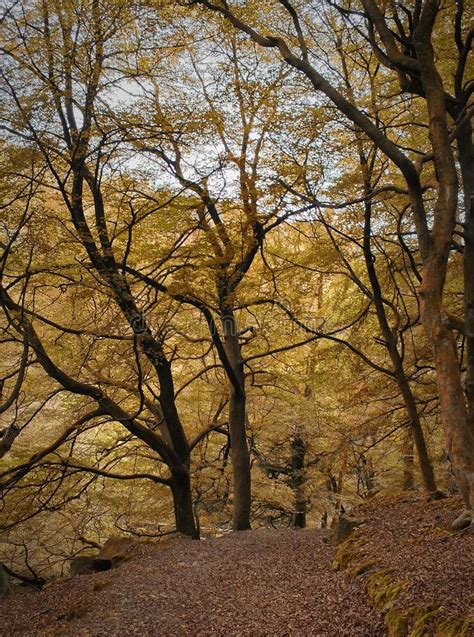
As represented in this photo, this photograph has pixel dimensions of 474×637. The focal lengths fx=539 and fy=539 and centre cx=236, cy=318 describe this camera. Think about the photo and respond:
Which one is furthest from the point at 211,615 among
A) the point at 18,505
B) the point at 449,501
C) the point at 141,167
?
the point at 141,167

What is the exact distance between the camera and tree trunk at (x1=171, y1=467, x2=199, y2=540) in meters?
11.7

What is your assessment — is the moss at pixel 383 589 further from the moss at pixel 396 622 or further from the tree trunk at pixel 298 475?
the tree trunk at pixel 298 475

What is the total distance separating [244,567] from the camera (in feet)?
24.3

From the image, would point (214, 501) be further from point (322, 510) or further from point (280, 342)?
point (280, 342)

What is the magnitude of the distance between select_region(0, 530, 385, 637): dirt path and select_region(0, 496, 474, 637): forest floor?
0.02 meters

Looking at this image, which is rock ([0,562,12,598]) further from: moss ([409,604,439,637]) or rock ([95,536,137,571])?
moss ([409,604,439,637])

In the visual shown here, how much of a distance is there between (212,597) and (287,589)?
36.4 inches

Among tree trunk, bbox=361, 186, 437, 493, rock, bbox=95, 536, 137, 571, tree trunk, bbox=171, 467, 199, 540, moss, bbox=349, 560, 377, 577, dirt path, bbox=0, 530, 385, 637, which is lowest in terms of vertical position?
dirt path, bbox=0, 530, 385, 637

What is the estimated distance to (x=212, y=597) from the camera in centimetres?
613

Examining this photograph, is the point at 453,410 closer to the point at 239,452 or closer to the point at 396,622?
the point at 396,622

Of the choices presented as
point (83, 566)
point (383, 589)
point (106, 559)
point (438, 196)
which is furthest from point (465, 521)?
point (83, 566)

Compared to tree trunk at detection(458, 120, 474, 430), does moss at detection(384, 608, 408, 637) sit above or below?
below

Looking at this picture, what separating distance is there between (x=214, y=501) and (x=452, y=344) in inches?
444

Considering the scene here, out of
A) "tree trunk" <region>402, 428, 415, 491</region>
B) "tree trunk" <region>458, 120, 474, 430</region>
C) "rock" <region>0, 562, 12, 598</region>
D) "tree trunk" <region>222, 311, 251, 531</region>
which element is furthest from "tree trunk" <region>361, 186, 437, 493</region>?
"rock" <region>0, 562, 12, 598</region>
